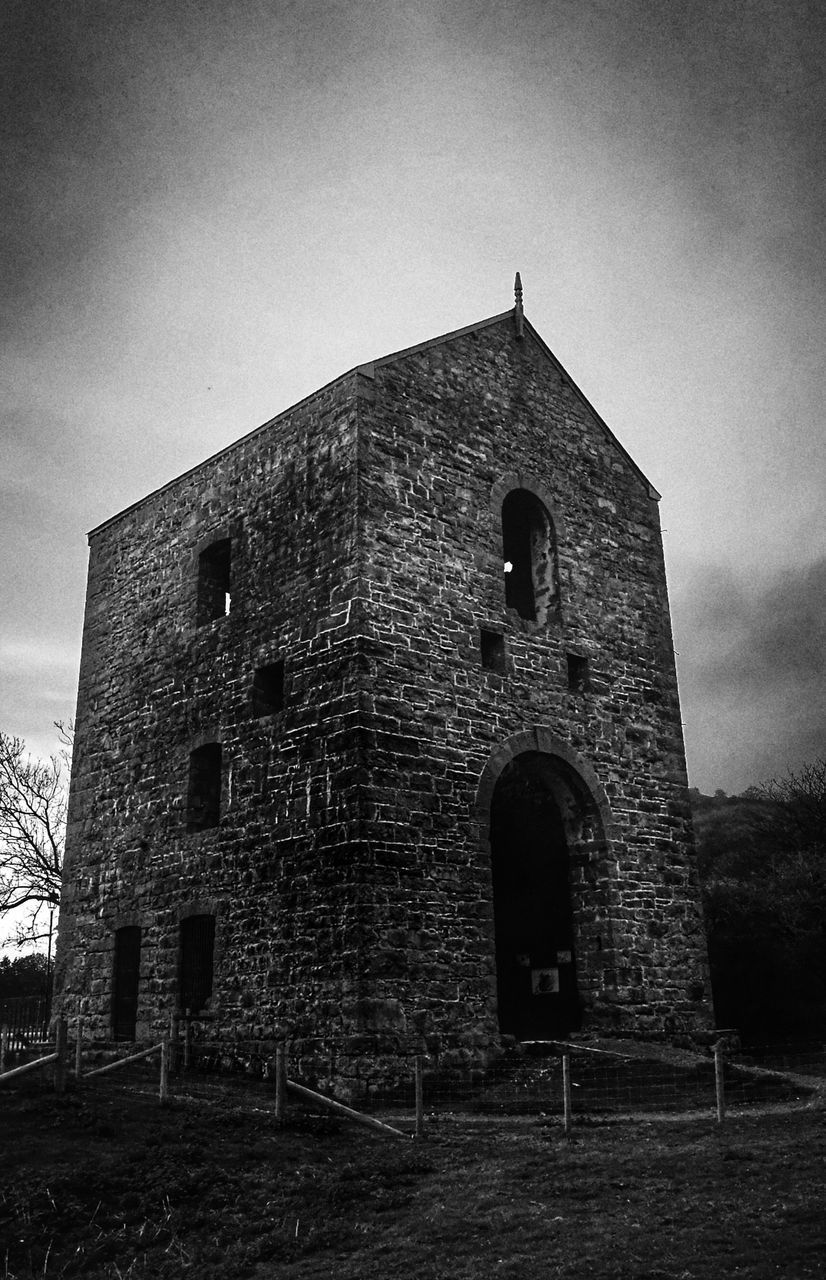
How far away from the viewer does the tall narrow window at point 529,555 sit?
18.6 metres

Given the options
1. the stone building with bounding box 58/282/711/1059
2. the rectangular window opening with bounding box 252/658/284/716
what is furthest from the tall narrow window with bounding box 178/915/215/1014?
the rectangular window opening with bounding box 252/658/284/716

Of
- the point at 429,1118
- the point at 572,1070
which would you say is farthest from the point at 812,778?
the point at 429,1118

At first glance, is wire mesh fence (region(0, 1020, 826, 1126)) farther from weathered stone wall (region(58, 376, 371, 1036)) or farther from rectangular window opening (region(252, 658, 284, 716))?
rectangular window opening (region(252, 658, 284, 716))

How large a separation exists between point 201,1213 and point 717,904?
16.0m

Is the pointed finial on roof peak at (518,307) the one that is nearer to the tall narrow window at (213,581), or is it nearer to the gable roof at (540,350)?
the gable roof at (540,350)

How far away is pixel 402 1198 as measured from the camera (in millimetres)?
8828

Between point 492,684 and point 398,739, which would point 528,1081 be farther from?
point 492,684

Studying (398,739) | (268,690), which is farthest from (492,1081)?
(268,690)

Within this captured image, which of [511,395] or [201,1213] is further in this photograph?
[511,395]

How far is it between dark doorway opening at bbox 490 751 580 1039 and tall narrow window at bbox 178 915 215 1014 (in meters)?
4.51

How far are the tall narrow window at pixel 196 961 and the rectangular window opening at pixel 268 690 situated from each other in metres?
3.28

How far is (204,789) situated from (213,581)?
3.85 m

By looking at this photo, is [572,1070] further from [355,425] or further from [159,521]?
[159,521]

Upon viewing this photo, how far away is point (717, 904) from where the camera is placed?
2256 cm
